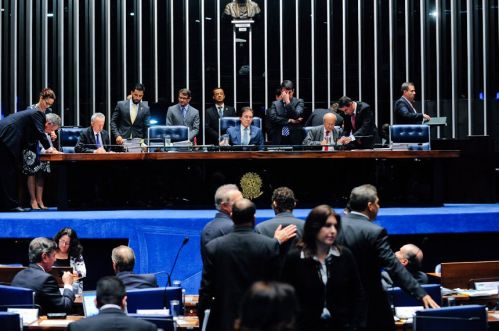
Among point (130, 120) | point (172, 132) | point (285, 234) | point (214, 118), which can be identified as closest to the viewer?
point (285, 234)

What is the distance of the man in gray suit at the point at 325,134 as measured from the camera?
975cm

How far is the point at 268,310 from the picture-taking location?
2.62 meters

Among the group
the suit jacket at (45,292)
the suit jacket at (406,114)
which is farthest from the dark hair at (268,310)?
the suit jacket at (406,114)

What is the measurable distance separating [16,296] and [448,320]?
278 cm

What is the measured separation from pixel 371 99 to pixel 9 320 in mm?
9207

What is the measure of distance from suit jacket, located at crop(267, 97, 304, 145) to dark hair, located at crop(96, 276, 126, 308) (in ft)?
23.0

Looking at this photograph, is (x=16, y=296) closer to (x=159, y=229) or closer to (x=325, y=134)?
(x=159, y=229)

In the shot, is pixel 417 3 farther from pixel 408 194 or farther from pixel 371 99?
pixel 408 194

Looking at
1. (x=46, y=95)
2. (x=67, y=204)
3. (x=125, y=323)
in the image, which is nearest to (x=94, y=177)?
(x=67, y=204)

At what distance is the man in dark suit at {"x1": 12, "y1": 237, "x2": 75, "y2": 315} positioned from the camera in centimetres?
586

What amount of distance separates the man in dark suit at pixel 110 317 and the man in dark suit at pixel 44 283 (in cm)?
178

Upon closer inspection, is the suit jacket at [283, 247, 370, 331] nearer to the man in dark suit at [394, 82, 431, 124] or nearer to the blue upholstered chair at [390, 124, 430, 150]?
the blue upholstered chair at [390, 124, 430, 150]

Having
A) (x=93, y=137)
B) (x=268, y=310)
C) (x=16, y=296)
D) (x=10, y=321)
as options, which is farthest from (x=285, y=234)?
(x=93, y=137)

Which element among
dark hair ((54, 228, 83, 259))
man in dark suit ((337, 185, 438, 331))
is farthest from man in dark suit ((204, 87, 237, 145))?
man in dark suit ((337, 185, 438, 331))
